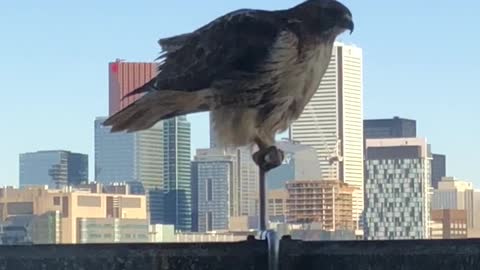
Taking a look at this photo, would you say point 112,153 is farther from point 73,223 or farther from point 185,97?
point 185,97

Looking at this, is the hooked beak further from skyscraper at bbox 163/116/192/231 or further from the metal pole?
skyscraper at bbox 163/116/192/231

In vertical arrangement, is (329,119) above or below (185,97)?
above

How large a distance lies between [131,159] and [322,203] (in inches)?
1764

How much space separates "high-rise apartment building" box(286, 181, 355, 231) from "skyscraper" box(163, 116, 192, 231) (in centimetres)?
1813

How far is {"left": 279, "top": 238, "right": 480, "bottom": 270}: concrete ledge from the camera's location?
2.40 metres

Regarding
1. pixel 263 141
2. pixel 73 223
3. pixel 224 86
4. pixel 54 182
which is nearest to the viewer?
pixel 263 141

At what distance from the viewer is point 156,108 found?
4.45m

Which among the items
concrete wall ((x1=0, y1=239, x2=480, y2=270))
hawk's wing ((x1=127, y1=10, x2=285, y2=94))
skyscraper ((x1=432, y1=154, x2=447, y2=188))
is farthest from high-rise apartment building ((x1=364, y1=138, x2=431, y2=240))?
concrete wall ((x1=0, y1=239, x2=480, y2=270))

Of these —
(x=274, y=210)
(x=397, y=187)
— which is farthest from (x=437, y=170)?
(x=274, y=210)

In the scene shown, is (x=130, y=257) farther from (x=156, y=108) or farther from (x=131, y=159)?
(x=131, y=159)

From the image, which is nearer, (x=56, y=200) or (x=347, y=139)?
(x=347, y=139)

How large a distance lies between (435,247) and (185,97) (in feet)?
7.09

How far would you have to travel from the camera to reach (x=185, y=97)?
4512 mm

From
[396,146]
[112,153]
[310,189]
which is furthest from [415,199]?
[310,189]
